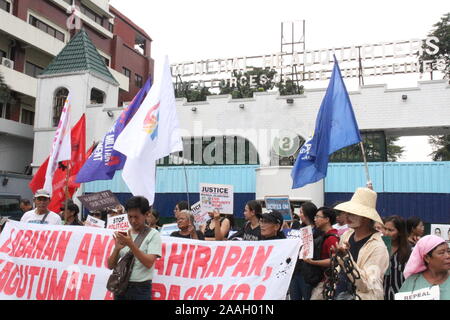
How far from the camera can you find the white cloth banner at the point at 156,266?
16.0 feet

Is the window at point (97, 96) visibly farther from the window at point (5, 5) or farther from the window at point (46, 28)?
the window at point (5, 5)

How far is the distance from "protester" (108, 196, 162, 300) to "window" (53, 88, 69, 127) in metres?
20.1

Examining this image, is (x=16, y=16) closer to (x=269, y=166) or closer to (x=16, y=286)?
(x=269, y=166)

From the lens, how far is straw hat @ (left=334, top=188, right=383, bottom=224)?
400cm

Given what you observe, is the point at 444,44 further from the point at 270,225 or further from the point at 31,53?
the point at 270,225

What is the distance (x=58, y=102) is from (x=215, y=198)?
17.4 m

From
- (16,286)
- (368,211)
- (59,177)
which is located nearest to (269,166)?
(59,177)

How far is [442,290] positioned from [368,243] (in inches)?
28.6

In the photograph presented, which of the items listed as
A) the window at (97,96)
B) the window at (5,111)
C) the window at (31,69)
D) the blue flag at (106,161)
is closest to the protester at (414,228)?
the blue flag at (106,161)

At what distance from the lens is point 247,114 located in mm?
20672

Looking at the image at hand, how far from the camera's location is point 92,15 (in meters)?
35.0

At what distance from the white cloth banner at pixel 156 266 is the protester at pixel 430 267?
1.56 meters

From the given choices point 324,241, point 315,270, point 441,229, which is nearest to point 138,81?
point 441,229

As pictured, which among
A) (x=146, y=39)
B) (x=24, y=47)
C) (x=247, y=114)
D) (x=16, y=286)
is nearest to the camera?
(x=16, y=286)
